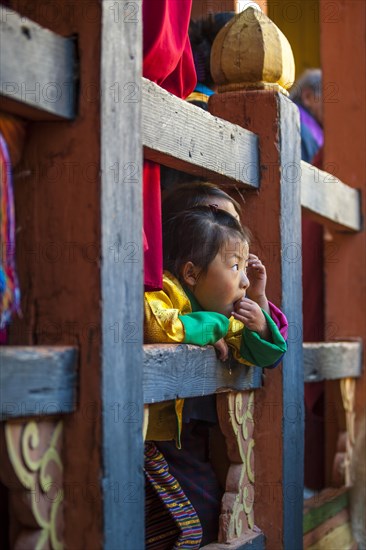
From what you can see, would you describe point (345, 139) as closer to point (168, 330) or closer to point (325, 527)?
point (325, 527)

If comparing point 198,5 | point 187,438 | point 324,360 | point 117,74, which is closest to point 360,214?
point 324,360

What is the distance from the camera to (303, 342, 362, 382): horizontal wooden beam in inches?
133

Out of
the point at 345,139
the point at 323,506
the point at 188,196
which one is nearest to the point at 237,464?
the point at 188,196

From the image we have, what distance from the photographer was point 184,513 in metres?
2.61

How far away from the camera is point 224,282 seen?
254cm

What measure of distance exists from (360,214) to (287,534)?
1648 millimetres

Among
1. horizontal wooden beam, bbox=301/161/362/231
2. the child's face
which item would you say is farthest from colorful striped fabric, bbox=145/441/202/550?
horizontal wooden beam, bbox=301/161/362/231

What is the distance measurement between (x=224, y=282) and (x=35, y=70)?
95 centimetres

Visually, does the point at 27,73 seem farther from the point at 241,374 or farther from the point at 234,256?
the point at 241,374

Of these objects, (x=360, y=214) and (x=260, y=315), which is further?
(x=360, y=214)

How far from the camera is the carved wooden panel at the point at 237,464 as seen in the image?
2.67m

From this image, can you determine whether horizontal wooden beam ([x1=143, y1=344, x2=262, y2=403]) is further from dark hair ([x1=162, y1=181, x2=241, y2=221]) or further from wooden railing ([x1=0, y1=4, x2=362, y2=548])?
dark hair ([x1=162, y1=181, x2=241, y2=221])

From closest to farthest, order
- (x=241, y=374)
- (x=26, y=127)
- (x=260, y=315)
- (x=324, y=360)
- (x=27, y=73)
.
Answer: (x=27, y=73) → (x=26, y=127) → (x=260, y=315) → (x=241, y=374) → (x=324, y=360)

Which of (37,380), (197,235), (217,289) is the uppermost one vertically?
(197,235)
